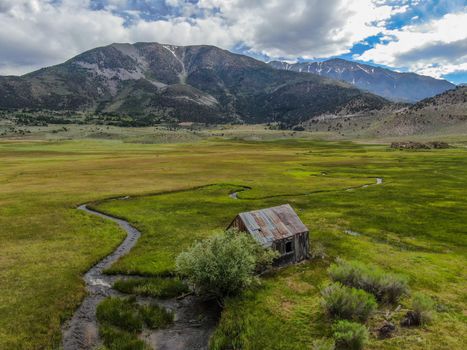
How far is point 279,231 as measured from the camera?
105 ft

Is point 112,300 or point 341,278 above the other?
point 341,278

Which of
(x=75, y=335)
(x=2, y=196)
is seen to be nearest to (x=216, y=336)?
(x=75, y=335)

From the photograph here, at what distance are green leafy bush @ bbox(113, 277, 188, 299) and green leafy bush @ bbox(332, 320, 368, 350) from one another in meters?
13.0

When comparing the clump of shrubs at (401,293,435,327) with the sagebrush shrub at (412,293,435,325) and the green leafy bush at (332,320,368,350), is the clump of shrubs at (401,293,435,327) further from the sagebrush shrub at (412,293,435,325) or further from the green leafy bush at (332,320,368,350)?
the green leafy bush at (332,320,368,350)

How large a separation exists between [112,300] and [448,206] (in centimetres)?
5616

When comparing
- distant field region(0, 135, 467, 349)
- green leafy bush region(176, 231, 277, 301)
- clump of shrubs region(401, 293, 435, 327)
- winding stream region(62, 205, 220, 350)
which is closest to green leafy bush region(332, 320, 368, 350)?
distant field region(0, 135, 467, 349)

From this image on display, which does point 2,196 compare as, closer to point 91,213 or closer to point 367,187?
point 91,213

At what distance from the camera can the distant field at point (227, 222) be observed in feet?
73.8

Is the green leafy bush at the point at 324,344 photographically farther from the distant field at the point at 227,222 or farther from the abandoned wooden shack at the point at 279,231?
the abandoned wooden shack at the point at 279,231

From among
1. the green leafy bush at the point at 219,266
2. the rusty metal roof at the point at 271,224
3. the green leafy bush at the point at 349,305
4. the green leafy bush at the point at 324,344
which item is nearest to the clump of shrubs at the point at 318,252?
the rusty metal roof at the point at 271,224

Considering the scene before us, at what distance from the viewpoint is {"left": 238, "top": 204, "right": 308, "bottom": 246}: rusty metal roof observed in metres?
30.6

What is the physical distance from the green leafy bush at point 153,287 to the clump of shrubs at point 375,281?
1249 cm

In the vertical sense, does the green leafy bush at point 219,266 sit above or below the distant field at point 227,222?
above

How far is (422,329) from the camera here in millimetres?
21500
